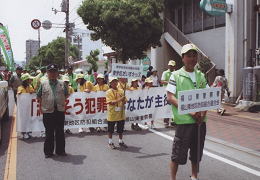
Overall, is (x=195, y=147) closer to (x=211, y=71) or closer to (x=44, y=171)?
(x=44, y=171)

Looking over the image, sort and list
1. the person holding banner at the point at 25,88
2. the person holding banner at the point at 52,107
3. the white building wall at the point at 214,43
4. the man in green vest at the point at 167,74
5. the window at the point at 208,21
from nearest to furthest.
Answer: the person holding banner at the point at 52,107 < the person holding banner at the point at 25,88 < the man in green vest at the point at 167,74 < the white building wall at the point at 214,43 < the window at the point at 208,21

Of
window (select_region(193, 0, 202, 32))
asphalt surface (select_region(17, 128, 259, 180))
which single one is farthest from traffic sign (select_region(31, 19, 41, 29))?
asphalt surface (select_region(17, 128, 259, 180))

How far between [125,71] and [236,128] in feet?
12.0

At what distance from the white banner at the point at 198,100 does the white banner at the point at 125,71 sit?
12.4ft

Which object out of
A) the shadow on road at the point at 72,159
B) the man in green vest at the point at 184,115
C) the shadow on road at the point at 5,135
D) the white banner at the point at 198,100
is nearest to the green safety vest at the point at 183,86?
the man in green vest at the point at 184,115

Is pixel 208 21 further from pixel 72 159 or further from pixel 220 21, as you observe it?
pixel 72 159

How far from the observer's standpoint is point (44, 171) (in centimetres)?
608

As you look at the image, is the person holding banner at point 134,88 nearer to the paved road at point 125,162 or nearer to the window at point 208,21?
the paved road at point 125,162

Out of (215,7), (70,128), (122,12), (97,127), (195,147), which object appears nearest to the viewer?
(195,147)

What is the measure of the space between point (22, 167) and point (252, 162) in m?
4.11

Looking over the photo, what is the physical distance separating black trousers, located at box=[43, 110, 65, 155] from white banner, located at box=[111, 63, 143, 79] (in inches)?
68.4

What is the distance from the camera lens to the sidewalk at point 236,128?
8.05 meters

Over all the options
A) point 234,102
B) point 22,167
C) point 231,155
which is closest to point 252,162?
point 231,155

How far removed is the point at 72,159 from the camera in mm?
6875
